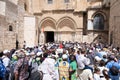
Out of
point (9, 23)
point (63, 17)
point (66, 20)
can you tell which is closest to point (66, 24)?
point (66, 20)

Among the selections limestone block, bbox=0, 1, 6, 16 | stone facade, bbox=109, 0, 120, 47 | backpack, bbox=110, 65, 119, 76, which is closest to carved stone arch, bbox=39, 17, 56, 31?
stone facade, bbox=109, 0, 120, 47

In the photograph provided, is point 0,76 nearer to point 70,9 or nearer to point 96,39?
point 96,39

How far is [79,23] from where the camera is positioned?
106ft

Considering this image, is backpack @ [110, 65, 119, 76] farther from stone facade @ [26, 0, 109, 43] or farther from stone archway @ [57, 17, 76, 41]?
stone archway @ [57, 17, 76, 41]

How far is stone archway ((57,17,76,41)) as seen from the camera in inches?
1292

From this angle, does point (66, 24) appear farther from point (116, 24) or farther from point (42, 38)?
point (116, 24)

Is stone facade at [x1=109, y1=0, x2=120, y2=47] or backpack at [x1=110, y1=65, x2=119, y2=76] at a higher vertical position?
stone facade at [x1=109, y1=0, x2=120, y2=47]

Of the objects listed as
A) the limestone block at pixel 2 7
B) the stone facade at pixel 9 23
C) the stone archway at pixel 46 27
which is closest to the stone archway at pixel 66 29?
the stone archway at pixel 46 27

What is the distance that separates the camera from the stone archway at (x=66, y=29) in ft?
108

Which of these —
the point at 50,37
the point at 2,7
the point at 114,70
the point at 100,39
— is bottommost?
the point at 114,70

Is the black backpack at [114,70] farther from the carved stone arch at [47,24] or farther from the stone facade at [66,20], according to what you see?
the carved stone arch at [47,24]

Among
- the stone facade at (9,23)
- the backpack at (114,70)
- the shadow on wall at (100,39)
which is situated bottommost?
the backpack at (114,70)

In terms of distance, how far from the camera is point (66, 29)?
33.0m

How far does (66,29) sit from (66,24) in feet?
2.19
